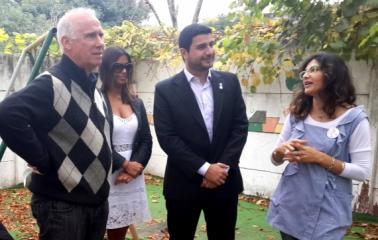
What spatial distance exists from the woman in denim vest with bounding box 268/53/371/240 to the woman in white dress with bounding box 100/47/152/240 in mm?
1194

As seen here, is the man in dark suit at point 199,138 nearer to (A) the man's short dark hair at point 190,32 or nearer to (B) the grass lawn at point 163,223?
(A) the man's short dark hair at point 190,32

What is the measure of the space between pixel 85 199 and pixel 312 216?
46.4 inches

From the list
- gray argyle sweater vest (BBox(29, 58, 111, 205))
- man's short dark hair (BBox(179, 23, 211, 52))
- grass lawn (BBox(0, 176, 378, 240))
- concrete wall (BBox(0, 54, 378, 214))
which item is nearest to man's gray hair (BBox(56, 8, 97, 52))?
gray argyle sweater vest (BBox(29, 58, 111, 205))

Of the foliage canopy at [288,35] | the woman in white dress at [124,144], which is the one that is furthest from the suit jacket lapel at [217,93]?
the foliage canopy at [288,35]

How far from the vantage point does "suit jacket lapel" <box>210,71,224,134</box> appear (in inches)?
106

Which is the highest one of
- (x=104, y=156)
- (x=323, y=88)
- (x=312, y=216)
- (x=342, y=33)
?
(x=342, y=33)

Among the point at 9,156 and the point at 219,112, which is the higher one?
the point at 219,112

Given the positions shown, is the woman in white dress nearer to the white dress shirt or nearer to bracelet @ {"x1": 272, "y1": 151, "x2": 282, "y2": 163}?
the white dress shirt

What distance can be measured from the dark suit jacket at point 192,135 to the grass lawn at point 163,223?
1491 mm

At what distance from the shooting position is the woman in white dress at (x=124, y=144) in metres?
3.05

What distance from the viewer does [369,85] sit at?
430 cm

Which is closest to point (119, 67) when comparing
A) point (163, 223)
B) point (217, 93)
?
point (217, 93)

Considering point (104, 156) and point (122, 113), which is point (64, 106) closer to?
point (104, 156)

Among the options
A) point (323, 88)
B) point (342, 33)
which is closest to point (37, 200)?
point (323, 88)
